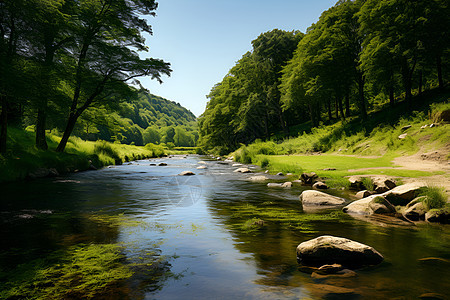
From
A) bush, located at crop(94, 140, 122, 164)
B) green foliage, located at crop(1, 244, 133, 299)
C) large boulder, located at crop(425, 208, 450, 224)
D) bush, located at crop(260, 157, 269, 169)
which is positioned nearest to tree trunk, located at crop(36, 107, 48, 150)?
bush, located at crop(94, 140, 122, 164)

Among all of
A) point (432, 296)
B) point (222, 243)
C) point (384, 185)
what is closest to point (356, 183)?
point (384, 185)

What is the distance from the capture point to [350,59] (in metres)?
33.7

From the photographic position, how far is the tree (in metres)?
22.8

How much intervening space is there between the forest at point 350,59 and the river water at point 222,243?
24.9m

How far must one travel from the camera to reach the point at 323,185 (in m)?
13.4

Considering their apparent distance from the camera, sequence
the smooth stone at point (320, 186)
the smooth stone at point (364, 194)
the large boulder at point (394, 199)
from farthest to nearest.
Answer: the smooth stone at point (320, 186) → the smooth stone at point (364, 194) → the large boulder at point (394, 199)

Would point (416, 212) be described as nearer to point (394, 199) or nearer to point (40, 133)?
point (394, 199)

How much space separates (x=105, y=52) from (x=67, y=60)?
4.19 m

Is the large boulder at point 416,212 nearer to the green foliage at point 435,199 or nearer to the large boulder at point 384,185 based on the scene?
the green foliage at point 435,199

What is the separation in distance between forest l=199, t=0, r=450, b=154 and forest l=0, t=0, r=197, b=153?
834 inches

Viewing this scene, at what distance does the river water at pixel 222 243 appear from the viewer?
3.87 meters

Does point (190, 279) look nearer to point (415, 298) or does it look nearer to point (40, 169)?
point (415, 298)

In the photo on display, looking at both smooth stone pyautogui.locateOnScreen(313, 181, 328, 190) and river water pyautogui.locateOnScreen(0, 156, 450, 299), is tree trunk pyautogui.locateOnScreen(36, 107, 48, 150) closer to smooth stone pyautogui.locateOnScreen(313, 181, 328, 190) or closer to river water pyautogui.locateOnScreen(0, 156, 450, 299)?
river water pyautogui.locateOnScreen(0, 156, 450, 299)

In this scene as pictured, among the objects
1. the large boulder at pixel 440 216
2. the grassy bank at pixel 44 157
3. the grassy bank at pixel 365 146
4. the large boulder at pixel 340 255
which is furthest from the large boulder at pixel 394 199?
the grassy bank at pixel 44 157
